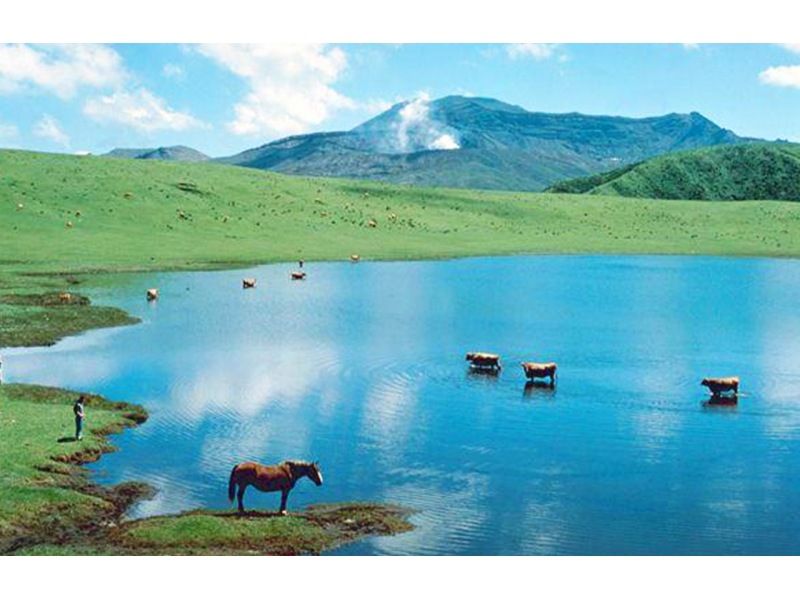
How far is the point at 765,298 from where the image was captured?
88938 mm

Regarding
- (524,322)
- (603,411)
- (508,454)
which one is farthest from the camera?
(524,322)

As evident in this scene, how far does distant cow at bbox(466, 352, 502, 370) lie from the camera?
55.6m

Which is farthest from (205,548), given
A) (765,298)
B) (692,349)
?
(765,298)

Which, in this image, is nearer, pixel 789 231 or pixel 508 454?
pixel 508 454

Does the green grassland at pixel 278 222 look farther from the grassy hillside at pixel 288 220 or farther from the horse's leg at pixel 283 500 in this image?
the horse's leg at pixel 283 500

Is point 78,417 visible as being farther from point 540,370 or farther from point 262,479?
point 540,370

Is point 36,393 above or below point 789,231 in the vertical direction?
below

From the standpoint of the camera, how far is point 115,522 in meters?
30.9

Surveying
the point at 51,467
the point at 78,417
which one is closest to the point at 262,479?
the point at 51,467

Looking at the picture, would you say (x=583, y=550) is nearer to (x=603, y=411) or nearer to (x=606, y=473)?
(x=606, y=473)

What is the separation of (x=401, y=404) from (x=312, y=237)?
312 ft

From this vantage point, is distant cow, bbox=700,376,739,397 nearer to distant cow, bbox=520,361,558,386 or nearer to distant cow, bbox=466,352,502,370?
distant cow, bbox=520,361,558,386

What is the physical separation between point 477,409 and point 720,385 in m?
12.8

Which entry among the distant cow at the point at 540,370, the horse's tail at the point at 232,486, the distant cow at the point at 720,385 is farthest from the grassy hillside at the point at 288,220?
the horse's tail at the point at 232,486
